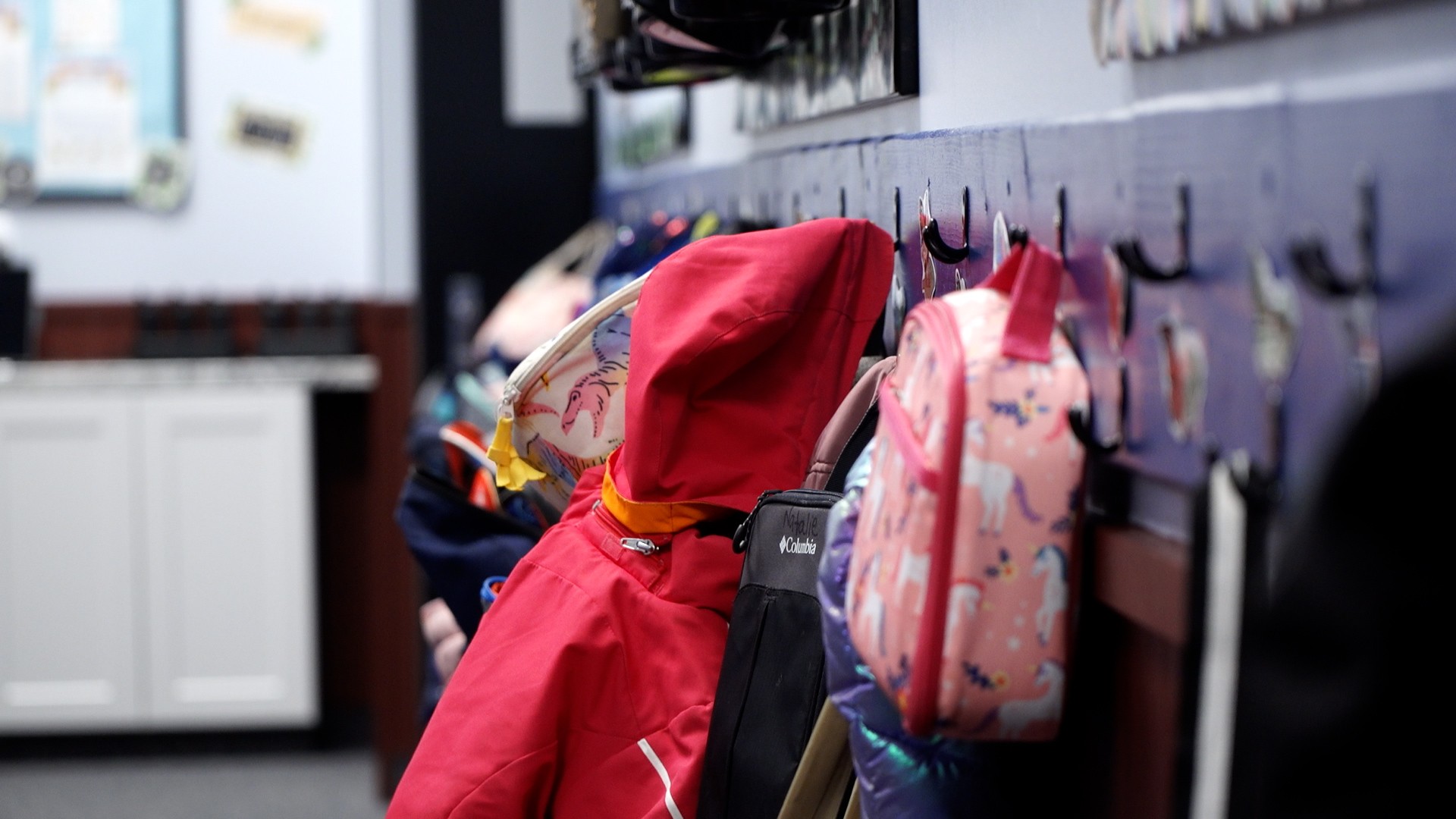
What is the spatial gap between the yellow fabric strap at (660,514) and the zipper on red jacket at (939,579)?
438mm

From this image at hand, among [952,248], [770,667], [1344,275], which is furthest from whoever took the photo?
[952,248]

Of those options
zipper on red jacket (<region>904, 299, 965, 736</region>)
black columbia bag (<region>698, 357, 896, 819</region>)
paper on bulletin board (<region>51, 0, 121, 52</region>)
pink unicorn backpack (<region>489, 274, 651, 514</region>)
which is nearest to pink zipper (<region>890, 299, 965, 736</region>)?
zipper on red jacket (<region>904, 299, 965, 736</region>)

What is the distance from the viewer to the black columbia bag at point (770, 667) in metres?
1.04

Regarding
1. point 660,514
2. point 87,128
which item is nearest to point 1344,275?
point 660,514

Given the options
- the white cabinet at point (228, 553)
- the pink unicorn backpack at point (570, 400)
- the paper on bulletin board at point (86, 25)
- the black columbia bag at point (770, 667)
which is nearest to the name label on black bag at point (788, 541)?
the black columbia bag at point (770, 667)

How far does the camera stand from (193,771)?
3.71 meters

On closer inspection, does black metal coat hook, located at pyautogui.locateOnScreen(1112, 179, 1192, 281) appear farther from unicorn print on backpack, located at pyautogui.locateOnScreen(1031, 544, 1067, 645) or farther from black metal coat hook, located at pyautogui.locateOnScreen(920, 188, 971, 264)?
black metal coat hook, located at pyautogui.locateOnScreen(920, 188, 971, 264)

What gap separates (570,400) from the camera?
1.41 m

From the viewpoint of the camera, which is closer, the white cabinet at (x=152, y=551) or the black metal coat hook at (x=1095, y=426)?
the black metal coat hook at (x=1095, y=426)

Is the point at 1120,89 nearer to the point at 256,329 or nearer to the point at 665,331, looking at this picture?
the point at 665,331

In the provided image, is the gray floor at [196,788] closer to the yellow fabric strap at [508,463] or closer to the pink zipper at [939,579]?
the yellow fabric strap at [508,463]

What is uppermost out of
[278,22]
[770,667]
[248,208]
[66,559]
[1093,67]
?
[278,22]

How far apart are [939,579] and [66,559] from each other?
332 cm

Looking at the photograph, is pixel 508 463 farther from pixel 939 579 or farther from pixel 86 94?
pixel 86 94
